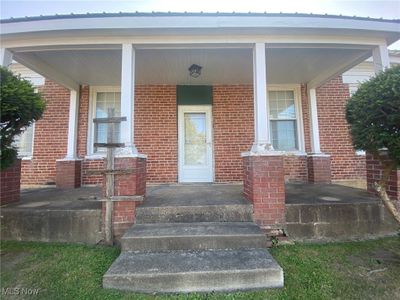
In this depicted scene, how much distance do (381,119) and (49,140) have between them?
23.2 feet

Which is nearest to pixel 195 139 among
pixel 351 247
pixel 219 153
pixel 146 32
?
pixel 219 153

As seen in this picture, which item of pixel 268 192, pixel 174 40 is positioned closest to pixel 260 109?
pixel 268 192

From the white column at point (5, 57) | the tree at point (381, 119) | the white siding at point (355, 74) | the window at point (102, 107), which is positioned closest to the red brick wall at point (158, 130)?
the window at point (102, 107)

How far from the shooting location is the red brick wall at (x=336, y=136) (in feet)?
19.9

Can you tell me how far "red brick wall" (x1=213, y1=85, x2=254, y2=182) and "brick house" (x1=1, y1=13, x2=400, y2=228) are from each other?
3 centimetres

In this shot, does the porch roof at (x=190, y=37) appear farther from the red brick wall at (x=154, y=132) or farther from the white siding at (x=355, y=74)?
the white siding at (x=355, y=74)

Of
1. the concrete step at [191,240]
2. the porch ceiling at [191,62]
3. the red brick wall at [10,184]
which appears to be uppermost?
the porch ceiling at [191,62]

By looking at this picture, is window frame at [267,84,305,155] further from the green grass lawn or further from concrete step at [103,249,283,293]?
concrete step at [103,249,283,293]

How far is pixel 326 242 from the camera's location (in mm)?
3316

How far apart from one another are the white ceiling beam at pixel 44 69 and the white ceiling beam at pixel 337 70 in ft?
20.3

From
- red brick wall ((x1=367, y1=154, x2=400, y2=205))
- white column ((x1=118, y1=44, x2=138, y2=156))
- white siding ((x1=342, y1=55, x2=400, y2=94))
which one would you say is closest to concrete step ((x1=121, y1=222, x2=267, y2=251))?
white column ((x1=118, y1=44, x2=138, y2=156))

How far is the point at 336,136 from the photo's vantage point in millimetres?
6121

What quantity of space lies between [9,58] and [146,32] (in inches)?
101

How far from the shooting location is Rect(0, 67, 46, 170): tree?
2.71 meters
